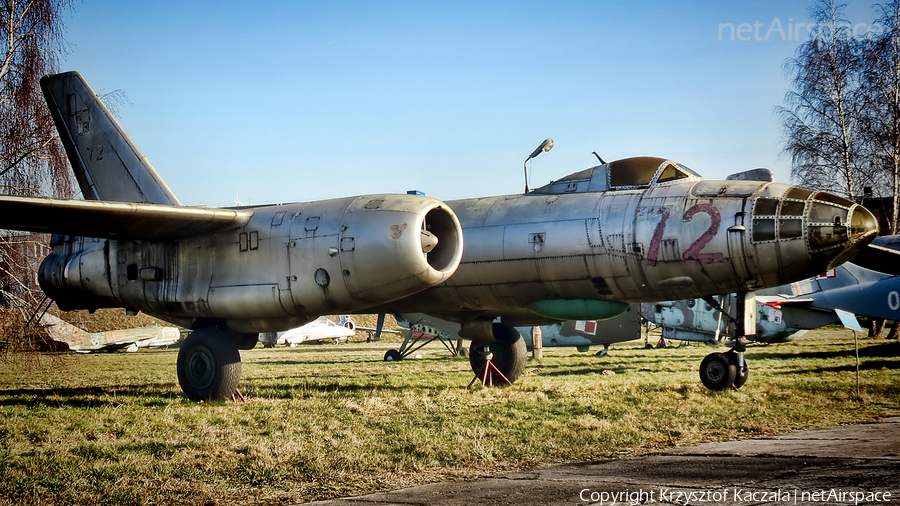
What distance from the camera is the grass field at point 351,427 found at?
569 cm

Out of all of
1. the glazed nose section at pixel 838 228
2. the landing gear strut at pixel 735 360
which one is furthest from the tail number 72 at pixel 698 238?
the landing gear strut at pixel 735 360

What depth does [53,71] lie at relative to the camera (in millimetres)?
14930

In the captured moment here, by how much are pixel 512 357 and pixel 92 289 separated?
7221 millimetres

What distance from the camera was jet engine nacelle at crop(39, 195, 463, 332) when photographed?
9.10m

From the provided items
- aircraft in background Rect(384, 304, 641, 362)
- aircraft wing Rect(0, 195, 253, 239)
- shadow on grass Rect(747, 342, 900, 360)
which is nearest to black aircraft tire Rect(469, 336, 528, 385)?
aircraft wing Rect(0, 195, 253, 239)

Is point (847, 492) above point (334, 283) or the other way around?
the other way around

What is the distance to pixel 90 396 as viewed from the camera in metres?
12.0

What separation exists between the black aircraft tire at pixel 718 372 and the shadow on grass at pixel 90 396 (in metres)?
8.39

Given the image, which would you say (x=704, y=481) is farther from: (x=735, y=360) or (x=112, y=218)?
(x=112, y=218)

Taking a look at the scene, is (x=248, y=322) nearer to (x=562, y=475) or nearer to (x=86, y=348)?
(x=562, y=475)

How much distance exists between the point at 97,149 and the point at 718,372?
1119 centimetres

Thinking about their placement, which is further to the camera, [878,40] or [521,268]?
[878,40]

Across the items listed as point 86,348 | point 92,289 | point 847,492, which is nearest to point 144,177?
point 92,289

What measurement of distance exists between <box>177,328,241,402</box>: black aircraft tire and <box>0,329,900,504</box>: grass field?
0.31 meters
